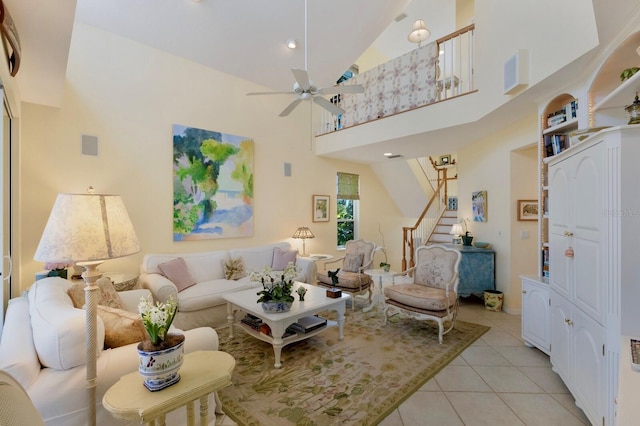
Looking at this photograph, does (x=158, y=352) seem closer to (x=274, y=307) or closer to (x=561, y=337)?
(x=274, y=307)

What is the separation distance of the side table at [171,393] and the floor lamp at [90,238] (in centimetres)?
25

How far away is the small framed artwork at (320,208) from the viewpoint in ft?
19.8

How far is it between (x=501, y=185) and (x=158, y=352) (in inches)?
186

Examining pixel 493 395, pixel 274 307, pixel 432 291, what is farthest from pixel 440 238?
pixel 274 307

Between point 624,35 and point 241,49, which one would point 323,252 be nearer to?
point 241,49

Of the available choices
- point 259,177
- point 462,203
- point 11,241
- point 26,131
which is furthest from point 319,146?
point 11,241

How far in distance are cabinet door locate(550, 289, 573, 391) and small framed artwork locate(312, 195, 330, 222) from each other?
165 inches

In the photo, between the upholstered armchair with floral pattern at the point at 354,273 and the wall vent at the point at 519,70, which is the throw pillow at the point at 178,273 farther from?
the wall vent at the point at 519,70

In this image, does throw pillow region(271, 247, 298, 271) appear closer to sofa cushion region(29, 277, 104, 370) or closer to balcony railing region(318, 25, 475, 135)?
balcony railing region(318, 25, 475, 135)

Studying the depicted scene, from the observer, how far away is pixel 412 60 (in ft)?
14.3

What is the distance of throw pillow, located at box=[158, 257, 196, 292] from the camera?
142 inches

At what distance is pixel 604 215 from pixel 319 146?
4.77 m

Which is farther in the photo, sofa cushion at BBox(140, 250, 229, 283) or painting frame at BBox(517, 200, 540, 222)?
painting frame at BBox(517, 200, 540, 222)

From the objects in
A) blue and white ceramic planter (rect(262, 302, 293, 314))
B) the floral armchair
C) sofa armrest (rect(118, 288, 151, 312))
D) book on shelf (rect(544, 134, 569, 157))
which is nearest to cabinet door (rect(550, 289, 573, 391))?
the floral armchair
